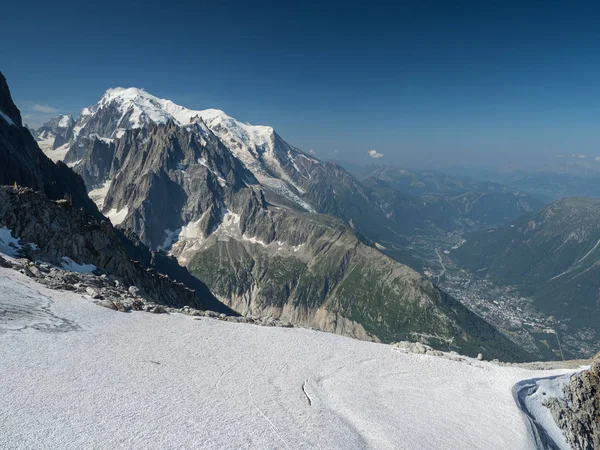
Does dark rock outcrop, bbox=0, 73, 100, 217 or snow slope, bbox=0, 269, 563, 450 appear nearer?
snow slope, bbox=0, 269, 563, 450

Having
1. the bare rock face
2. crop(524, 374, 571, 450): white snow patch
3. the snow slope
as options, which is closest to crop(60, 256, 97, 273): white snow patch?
the snow slope

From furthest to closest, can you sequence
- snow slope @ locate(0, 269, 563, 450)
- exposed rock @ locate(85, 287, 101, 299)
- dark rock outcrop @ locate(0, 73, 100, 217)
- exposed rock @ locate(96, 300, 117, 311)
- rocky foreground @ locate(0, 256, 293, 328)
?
dark rock outcrop @ locate(0, 73, 100, 217), exposed rock @ locate(85, 287, 101, 299), rocky foreground @ locate(0, 256, 293, 328), exposed rock @ locate(96, 300, 117, 311), snow slope @ locate(0, 269, 563, 450)

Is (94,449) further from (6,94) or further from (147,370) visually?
(6,94)

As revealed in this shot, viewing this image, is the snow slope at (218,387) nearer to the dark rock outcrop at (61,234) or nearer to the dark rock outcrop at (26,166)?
the dark rock outcrop at (61,234)

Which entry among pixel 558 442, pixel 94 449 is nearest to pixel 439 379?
pixel 558 442

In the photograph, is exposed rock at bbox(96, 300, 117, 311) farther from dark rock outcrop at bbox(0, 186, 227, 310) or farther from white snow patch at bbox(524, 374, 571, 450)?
white snow patch at bbox(524, 374, 571, 450)

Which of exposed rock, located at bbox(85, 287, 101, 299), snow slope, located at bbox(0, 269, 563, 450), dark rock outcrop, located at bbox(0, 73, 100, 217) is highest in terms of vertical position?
dark rock outcrop, located at bbox(0, 73, 100, 217)

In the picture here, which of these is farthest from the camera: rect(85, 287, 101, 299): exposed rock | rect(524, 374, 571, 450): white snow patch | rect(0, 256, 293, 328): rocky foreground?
rect(85, 287, 101, 299): exposed rock
